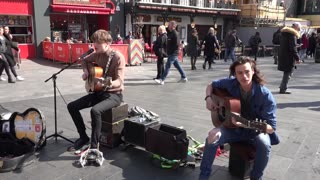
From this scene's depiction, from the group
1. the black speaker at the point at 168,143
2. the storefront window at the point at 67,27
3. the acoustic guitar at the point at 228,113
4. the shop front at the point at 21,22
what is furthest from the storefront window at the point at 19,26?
the acoustic guitar at the point at 228,113

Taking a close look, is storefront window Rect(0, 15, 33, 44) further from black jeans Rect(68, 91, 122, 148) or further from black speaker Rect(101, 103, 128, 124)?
black speaker Rect(101, 103, 128, 124)

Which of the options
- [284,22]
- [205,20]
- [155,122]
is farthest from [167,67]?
[284,22]

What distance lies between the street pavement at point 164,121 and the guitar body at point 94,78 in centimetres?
80

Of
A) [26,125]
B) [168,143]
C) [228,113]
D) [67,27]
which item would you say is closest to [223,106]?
[228,113]

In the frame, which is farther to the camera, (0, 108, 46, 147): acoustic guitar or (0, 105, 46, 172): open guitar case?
(0, 108, 46, 147): acoustic guitar

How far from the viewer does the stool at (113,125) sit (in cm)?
398

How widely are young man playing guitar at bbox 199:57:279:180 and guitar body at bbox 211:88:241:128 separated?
3 centimetres

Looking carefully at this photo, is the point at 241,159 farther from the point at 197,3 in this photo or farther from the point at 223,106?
the point at 197,3

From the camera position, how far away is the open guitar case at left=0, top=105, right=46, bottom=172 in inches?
144

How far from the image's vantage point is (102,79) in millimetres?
3838

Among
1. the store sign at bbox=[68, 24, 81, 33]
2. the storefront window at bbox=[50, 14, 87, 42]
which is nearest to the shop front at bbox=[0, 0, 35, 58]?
the storefront window at bbox=[50, 14, 87, 42]

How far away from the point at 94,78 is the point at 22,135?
1.10 metres

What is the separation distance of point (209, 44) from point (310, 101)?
6046 mm

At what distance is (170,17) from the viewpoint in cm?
2188
